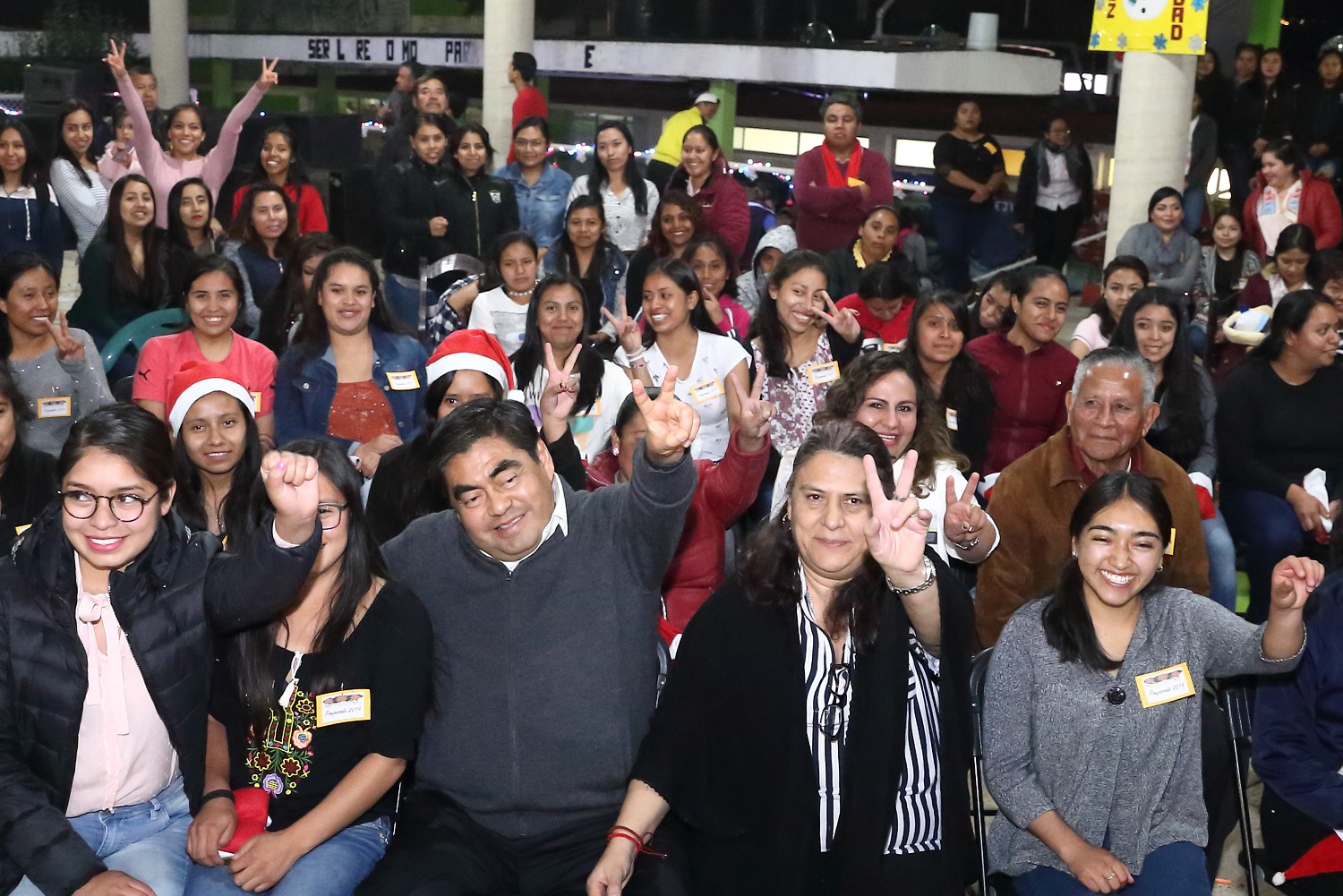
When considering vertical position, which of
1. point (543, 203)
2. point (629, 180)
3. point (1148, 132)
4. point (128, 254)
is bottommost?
point (128, 254)

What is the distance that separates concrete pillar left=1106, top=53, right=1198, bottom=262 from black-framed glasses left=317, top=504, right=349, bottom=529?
6463 millimetres

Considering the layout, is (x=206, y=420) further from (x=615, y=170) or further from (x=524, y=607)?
(x=615, y=170)

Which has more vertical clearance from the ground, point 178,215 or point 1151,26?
point 1151,26

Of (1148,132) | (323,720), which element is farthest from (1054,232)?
(323,720)

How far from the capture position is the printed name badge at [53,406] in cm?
450

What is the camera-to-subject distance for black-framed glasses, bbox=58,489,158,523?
8.71 feet

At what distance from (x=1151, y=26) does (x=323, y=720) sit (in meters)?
6.07

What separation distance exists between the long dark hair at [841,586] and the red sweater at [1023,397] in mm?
2107

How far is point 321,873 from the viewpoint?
2666 mm

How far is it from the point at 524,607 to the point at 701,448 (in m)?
2.11

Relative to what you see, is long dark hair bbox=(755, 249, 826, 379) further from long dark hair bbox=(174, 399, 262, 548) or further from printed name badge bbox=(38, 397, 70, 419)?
printed name badge bbox=(38, 397, 70, 419)

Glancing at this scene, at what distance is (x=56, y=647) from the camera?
2.62 meters

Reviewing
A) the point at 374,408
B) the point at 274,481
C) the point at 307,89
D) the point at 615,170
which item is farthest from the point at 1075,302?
the point at 307,89

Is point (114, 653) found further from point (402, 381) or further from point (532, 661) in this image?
point (402, 381)
